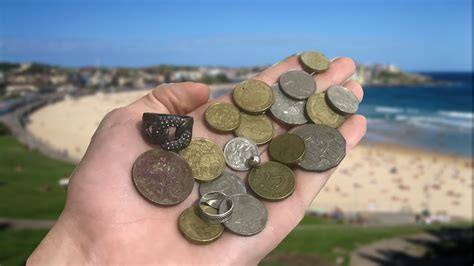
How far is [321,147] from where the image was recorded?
5465mm

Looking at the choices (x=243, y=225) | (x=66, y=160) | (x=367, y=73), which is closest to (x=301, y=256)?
(x=243, y=225)

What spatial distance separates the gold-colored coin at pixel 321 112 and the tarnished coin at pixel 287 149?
0.52m

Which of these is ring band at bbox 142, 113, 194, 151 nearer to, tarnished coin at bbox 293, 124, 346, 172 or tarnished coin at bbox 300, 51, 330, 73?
tarnished coin at bbox 293, 124, 346, 172

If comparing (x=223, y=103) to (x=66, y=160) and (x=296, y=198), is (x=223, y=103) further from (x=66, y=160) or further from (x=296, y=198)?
(x=66, y=160)

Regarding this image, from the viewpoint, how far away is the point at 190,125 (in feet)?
16.5

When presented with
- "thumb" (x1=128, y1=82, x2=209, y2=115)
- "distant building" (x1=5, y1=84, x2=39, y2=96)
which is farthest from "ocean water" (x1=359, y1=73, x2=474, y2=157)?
"distant building" (x1=5, y1=84, x2=39, y2=96)

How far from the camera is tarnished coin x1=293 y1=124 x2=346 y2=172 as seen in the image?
17.4 feet

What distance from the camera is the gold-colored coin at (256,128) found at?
5.79 meters

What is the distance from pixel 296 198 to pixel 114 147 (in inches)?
83.7

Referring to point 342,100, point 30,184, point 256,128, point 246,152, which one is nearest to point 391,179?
point 30,184

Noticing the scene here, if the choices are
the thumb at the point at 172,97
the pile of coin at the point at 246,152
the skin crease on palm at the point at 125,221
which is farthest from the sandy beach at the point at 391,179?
the skin crease on palm at the point at 125,221

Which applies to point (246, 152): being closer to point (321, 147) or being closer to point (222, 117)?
point (222, 117)

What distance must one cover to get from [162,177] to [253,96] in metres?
1.93

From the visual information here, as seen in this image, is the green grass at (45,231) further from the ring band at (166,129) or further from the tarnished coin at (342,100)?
the ring band at (166,129)
